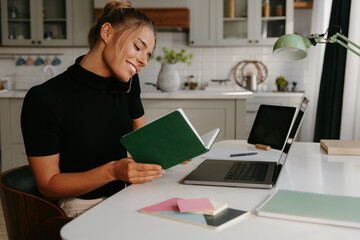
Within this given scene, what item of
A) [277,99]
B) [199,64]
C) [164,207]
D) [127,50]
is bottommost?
[277,99]

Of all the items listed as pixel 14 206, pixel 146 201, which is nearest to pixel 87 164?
pixel 14 206

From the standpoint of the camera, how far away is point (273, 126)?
1787mm

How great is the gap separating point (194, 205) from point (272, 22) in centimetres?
448

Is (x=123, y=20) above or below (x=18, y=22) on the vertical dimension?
below

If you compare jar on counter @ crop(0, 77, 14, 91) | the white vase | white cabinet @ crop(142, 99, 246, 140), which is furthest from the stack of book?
jar on counter @ crop(0, 77, 14, 91)

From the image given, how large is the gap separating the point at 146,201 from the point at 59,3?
465cm

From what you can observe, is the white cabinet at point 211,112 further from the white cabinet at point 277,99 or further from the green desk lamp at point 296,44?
the green desk lamp at point 296,44

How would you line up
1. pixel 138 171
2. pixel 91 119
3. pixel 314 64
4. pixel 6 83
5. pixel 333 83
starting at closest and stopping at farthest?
pixel 138 171 < pixel 91 119 < pixel 333 83 < pixel 314 64 < pixel 6 83

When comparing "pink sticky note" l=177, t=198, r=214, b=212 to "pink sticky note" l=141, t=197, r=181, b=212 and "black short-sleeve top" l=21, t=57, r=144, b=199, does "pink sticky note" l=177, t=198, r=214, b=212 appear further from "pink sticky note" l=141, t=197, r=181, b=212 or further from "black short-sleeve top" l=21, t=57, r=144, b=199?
"black short-sleeve top" l=21, t=57, r=144, b=199

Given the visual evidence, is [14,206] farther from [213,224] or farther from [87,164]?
[213,224]

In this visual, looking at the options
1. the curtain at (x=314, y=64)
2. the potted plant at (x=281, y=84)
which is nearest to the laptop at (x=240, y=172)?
the curtain at (x=314, y=64)

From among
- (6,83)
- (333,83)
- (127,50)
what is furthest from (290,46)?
(6,83)

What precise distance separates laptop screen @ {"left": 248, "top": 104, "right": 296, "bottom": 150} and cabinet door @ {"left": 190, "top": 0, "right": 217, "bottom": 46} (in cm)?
342

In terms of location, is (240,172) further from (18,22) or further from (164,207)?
(18,22)
